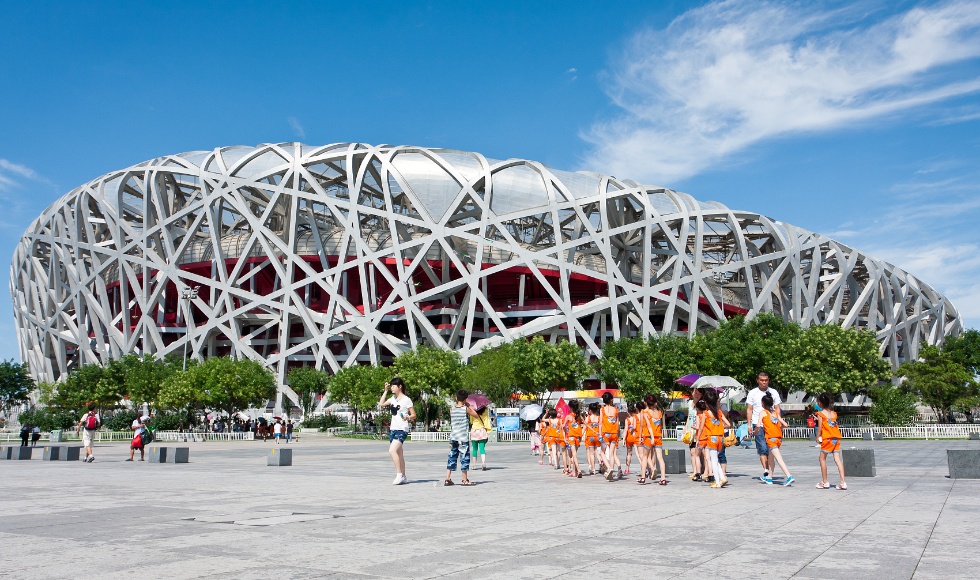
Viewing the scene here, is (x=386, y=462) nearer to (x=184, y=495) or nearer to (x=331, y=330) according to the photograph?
(x=184, y=495)

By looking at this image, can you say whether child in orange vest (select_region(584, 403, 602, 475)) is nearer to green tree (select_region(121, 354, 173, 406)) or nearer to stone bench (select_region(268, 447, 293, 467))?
stone bench (select_region(268, 447, 293, 467))

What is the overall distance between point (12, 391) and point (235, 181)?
30.1 m

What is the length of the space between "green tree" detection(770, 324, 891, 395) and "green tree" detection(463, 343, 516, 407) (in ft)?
47.5

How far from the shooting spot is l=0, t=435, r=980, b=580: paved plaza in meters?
5.74

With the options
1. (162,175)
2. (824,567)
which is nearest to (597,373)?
(162,175)

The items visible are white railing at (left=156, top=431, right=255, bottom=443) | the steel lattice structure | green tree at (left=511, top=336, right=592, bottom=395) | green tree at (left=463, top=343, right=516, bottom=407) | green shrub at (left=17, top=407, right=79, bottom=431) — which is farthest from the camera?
the steel lattice structure

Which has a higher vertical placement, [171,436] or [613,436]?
[613,436]

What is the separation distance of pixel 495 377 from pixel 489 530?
117 ft

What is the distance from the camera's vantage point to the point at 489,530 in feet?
25.5

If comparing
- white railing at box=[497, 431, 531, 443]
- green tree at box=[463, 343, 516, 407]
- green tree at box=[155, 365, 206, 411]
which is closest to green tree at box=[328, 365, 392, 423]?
green tree at box=[463, 343, 516, 407]

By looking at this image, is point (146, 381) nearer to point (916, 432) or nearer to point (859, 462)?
point (916, 432)

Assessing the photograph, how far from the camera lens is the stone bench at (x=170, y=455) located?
21.8m

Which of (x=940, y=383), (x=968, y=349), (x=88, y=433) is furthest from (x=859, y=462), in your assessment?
(x=968, y=349)

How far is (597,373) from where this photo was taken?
50219 mm
